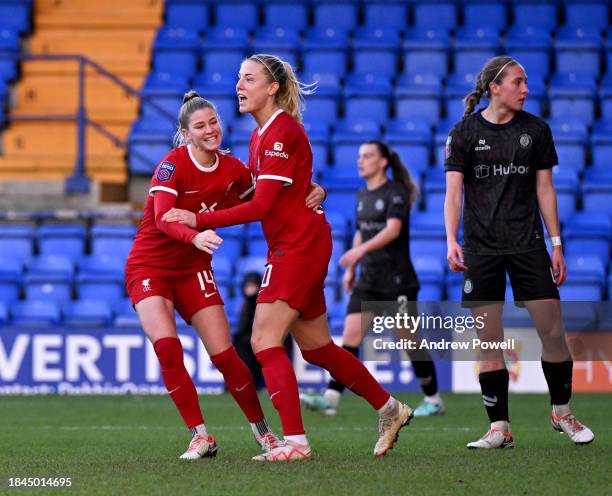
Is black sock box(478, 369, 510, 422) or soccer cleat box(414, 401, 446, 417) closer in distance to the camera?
black sock box(478, 369, 510, 422)

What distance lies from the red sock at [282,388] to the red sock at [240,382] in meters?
0.39

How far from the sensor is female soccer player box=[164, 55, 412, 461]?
601cm

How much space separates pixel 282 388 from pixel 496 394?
4.33ft

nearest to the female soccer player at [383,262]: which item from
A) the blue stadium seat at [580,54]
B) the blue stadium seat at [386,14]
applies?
the blue stadium seat at [580,54]

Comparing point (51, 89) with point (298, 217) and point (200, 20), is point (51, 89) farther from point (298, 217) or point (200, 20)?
point (298, 217)

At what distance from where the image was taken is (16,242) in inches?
544

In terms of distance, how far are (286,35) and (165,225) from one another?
10.4 metres

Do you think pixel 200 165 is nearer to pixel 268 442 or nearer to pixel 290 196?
pixel 290 196

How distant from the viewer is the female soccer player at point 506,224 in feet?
21.9

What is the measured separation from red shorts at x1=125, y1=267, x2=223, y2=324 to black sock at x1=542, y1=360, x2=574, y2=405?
1757 millimetres

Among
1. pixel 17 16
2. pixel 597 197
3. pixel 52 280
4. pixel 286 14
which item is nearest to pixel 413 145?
pixel 597 197

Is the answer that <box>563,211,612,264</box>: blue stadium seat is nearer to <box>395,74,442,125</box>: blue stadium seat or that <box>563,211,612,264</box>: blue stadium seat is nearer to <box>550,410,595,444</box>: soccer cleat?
<box>395,74,442,125</box>: blue stadium seat

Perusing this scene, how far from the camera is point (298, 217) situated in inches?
242

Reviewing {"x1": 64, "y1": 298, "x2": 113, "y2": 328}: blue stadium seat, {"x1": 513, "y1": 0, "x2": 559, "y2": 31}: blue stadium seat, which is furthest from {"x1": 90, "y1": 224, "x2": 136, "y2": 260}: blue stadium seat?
{"x1": 513, "y1": 0, "x2": 559, "y2": 31}: blue stadium seat
